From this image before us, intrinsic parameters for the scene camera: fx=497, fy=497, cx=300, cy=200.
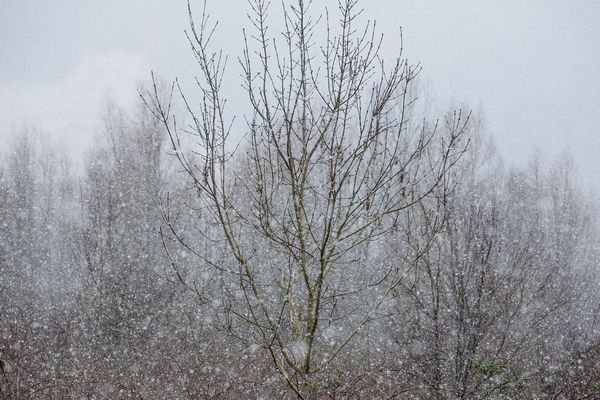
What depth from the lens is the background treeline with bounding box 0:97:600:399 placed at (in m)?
7.16

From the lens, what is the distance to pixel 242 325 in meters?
15.8

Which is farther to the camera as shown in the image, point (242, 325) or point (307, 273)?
point (242, 325)

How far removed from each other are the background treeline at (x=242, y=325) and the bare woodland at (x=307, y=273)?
89 millimetres

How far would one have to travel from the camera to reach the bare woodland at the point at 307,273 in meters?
4.21

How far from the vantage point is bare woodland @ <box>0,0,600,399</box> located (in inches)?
166

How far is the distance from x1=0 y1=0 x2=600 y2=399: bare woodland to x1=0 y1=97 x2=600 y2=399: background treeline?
89mm

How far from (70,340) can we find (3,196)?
2002cm

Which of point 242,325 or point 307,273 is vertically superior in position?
point 242,325

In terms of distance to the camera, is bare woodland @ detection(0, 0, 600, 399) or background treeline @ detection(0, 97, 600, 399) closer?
bare woodland @ detection(0, 0, 600, 399)

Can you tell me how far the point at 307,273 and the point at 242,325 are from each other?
11945 millimetres

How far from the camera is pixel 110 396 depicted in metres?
8.75

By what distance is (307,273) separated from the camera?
14.6 feet

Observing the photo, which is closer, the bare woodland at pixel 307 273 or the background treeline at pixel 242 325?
the bare woodland at pixel 307 273

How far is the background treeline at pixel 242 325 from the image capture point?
7.16 meters
